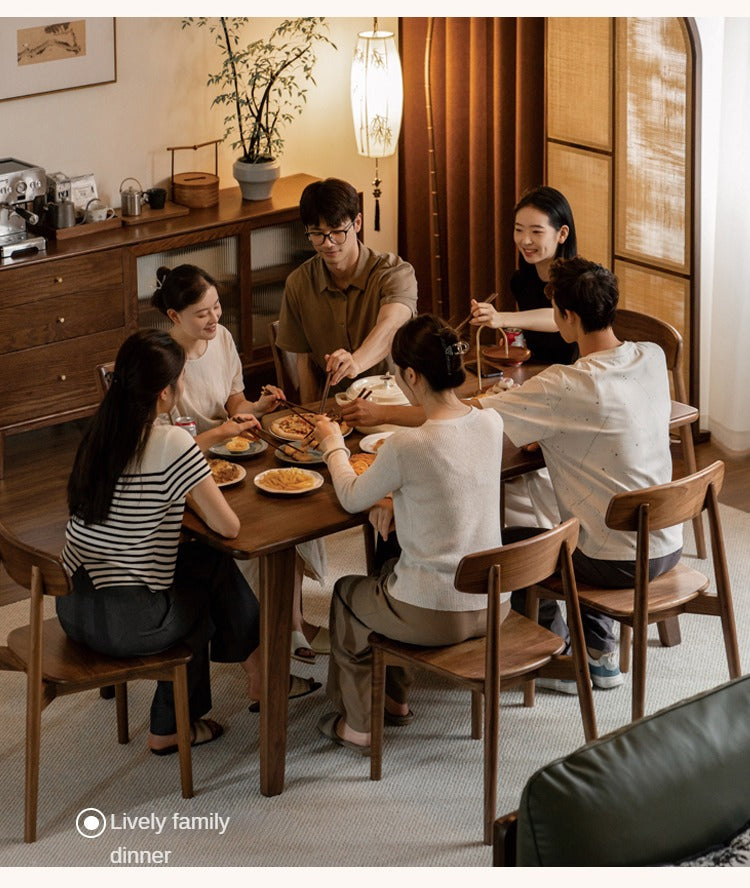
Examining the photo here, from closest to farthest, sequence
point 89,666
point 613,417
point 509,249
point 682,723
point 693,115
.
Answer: point 682,723 → point 89,666 → point 613,417 → point 693,115 → point 509,249

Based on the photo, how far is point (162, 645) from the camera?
2.93 m

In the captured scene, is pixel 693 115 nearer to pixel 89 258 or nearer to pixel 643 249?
pixel 643 249

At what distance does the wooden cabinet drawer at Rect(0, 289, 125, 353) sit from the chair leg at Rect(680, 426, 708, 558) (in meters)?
2.17

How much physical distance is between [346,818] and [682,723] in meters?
1.13

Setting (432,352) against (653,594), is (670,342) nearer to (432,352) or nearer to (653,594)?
(653,594)

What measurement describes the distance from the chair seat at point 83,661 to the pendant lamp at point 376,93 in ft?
10.1

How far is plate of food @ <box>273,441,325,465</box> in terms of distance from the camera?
3252mm

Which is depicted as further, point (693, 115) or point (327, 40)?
point (327, 40)

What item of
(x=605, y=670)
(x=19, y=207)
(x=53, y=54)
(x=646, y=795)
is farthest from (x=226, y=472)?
(x=53, y=54)

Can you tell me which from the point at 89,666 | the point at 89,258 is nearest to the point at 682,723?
the point at 89,666

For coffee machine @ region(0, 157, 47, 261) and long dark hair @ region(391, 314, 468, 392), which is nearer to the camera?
long dark hair @ region(391, 314, 468, 392)

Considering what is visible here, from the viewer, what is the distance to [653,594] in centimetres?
314

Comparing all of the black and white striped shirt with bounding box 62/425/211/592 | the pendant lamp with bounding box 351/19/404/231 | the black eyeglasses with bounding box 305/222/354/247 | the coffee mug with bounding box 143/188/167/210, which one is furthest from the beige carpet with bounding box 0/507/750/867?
the pendant lamp with bounding box 351/19/404/231

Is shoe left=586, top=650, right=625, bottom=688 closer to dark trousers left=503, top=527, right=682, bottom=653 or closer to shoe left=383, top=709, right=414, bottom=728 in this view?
dark trousers left=503, top=527, right=682, bottom=653
